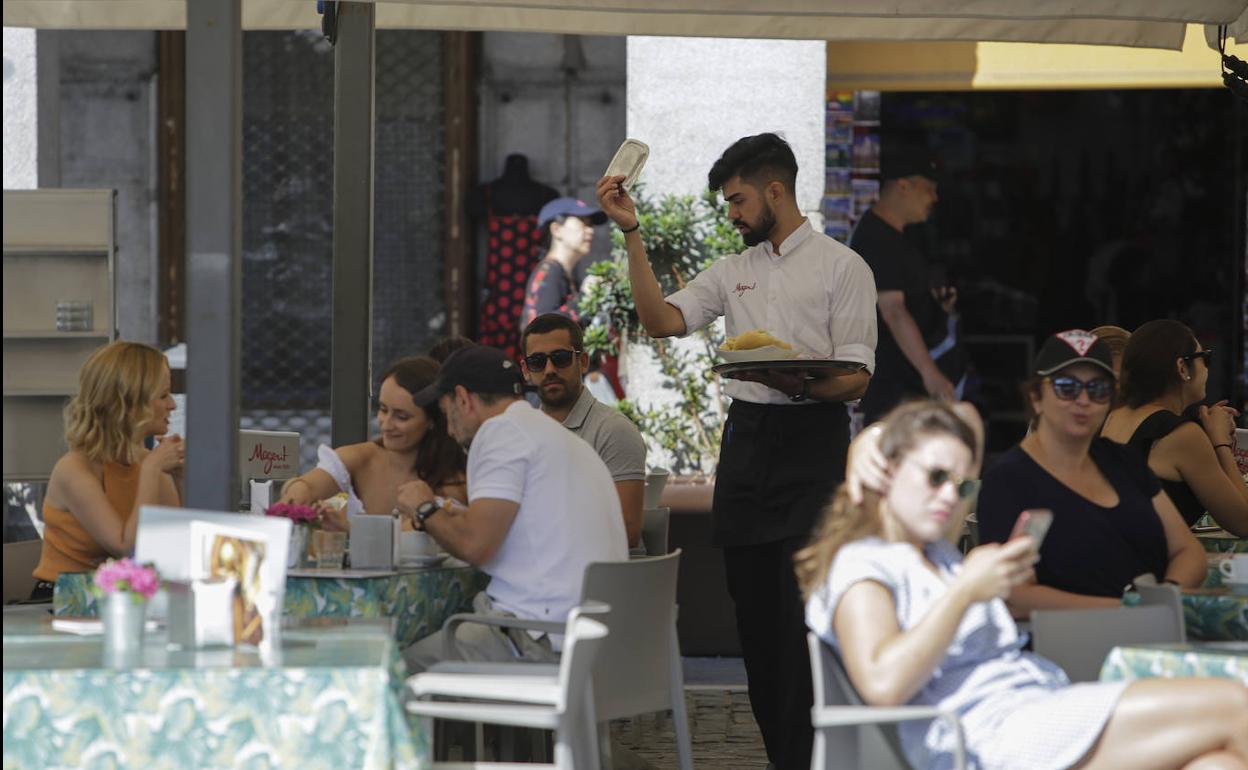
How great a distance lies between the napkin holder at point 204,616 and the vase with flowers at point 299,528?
41.0 inches

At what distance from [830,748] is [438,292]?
8.59m

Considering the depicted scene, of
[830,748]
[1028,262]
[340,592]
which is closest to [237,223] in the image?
[340,592]

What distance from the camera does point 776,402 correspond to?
16.7ft

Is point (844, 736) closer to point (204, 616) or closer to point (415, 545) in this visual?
point (204, 616)

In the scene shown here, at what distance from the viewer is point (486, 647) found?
4320 millimetres

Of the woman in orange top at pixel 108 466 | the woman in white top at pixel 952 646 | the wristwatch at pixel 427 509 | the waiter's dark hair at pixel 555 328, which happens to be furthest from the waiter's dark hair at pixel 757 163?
the woman in white top at pixel 952 646

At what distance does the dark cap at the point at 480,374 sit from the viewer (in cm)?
449

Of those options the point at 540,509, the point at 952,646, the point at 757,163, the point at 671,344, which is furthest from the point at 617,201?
the point at 671,344

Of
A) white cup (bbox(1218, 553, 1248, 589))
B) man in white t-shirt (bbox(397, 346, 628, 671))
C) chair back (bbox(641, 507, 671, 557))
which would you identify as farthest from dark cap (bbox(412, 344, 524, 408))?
white cup (bbox(1218, 553, 1248, 589))

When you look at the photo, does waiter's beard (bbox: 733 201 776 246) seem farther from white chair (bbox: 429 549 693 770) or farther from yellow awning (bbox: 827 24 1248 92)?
yellow awning (bbox: 827 24 1248 92)

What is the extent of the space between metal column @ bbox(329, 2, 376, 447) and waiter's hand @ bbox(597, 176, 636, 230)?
129 centimetres

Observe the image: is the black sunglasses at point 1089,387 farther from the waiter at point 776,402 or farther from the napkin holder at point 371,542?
the napkin holder at point 371,542

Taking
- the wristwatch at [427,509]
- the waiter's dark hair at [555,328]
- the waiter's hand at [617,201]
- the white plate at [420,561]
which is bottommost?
the white plate at [420,561]

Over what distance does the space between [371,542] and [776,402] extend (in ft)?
4.44
